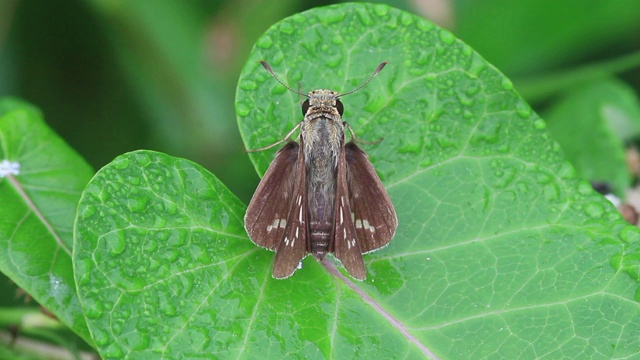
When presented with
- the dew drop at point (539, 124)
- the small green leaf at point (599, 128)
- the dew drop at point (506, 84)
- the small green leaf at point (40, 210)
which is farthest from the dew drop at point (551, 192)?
the small green leaf at point (40, 210)

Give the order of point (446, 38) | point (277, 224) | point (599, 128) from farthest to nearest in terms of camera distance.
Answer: point (599, 128) < point (446, 38) < point (277, 224)

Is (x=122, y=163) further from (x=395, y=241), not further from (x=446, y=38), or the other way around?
(x=446, y=38)

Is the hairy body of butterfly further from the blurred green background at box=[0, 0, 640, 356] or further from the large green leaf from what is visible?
the blurred green background at box=[0, 0, 640, 356]

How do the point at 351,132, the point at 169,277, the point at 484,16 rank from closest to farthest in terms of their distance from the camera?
the point at 169,277 < the point at 351,132 < the point at 484,16

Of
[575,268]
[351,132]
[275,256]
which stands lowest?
[575,268]

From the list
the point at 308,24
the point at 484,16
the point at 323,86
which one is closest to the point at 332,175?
the point at 323,86

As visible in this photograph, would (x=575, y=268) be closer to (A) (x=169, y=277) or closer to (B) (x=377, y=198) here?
(B) (x=377, y=198)

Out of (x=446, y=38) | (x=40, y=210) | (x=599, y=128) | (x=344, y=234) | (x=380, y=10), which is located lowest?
(x=599, y=128)

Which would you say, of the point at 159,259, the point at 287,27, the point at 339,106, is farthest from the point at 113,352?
the point at 287,27
